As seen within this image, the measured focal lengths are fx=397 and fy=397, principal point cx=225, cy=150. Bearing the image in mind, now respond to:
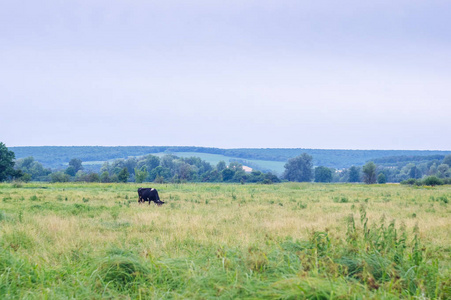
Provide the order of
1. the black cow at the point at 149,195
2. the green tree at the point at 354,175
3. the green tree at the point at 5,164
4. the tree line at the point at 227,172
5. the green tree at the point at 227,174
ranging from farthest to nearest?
1. the green tree at the point at 354,175
2. the green tree at the point at 227,174
3. the tree line at the point at 227,172
4. the green tree at the point at 5,164
5. the black cow at the point at 149,195

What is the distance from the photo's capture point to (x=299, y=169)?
467ft

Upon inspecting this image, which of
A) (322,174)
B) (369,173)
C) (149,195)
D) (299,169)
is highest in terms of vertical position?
(149,195)

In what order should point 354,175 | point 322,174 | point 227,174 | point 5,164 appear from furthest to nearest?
1. point 354,175
2. point 322,174
3. point 227,174
4. point 5,164

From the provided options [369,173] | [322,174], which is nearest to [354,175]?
[322,174]

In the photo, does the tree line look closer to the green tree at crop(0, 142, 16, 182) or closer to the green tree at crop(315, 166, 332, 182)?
the green tree at crop(315, 166, 332, 182)

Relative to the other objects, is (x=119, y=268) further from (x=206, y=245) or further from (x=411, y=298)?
(x=411, y=298)

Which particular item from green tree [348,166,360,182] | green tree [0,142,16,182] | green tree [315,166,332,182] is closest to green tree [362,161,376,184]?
green tree [315,166,332,182]

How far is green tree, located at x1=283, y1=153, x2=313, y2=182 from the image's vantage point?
14212 centimetres

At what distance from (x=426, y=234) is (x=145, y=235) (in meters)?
7.91

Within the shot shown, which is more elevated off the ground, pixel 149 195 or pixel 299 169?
pixel 149 195

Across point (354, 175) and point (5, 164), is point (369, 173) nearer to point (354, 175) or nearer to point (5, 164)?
point (354, 175)

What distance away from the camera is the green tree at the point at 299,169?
142125 millimetres

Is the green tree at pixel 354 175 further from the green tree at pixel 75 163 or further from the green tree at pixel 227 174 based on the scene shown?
the green tree at pixel 75 163

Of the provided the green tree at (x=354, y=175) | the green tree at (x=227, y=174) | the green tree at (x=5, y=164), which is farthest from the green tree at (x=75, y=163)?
the green tree at (x=354, y=175)
